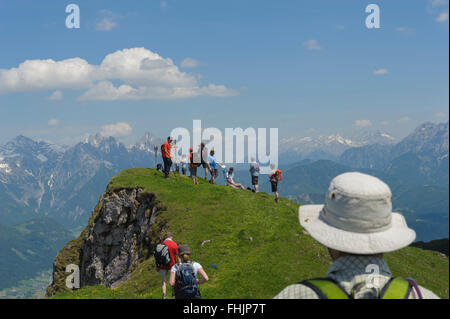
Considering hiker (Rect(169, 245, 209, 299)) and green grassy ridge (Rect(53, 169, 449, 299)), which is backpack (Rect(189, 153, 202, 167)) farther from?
hiker (Rect(169, 245, 209, 299))

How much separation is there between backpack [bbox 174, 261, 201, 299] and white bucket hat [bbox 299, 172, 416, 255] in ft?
21.4

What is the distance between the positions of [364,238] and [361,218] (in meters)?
0.29

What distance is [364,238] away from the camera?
4496 millimetres

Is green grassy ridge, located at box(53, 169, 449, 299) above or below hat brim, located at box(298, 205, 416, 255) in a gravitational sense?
below

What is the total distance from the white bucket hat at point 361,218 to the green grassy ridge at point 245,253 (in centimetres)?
1195

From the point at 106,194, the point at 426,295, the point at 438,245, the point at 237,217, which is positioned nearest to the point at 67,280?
the point at 106,194

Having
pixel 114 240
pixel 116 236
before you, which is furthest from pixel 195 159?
pixel 114 240

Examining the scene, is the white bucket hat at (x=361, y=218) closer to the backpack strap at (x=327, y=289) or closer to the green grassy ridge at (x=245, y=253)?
the backpack strap at (x=327, y=289)

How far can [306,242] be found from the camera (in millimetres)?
21578

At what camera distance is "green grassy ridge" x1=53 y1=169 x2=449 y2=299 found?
55.8 ft

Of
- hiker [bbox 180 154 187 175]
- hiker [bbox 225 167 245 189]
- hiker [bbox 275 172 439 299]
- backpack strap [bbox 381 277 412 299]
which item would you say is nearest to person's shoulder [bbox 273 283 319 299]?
hiker [bbox 275 172 439 299]

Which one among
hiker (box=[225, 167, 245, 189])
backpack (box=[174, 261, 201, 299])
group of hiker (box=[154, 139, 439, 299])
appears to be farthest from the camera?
hiker (box=[225, 167, 245, 189])

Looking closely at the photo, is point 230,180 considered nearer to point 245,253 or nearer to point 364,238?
point 245,253
